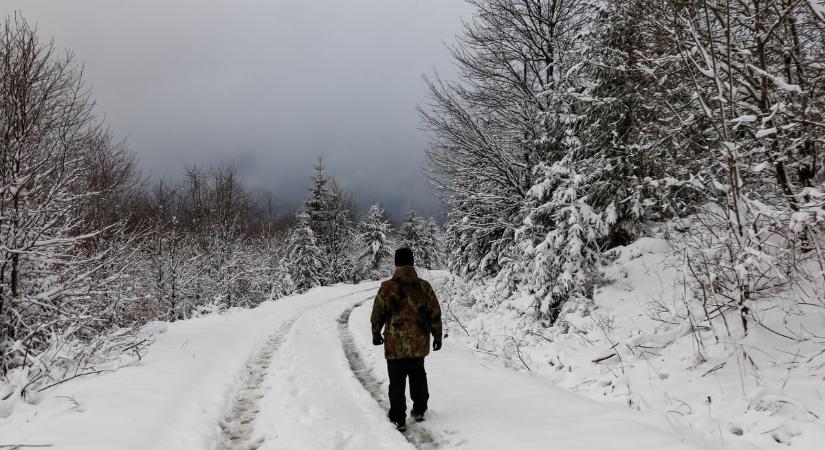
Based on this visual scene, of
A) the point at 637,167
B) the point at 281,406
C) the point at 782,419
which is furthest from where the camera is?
the point at 637,167

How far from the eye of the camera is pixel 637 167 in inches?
439

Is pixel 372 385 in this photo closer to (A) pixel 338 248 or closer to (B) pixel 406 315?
(B) pixel 406 315

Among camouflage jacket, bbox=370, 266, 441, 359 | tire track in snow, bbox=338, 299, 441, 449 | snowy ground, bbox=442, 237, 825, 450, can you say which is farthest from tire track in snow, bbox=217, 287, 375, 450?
snowy ground, bbox=442, 237, 825, 450

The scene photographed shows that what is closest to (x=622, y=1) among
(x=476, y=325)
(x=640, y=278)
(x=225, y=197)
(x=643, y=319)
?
(x=640, y=278)

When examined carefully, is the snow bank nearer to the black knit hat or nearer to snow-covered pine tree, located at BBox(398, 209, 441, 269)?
the black knit hat

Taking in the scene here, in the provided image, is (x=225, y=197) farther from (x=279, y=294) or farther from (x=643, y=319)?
(x=643, y=319)

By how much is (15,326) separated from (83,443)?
473 cm

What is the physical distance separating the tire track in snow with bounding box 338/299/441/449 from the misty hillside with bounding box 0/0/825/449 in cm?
5

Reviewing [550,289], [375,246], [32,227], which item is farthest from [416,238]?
[32,227]

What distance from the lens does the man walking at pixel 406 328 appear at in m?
5.61

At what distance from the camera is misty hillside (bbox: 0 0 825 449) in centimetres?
502

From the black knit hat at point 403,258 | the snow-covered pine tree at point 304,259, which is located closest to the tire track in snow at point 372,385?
the black knit hat at point 403,258

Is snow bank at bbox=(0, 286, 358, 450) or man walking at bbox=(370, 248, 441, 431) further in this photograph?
man walking at bbox=(370, 248, 441, 431)

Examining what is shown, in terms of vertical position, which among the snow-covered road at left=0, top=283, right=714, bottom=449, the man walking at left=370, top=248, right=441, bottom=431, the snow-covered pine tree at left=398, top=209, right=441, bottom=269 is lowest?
the snow-covered road at left=0, top=283, right=714, bottom=449
